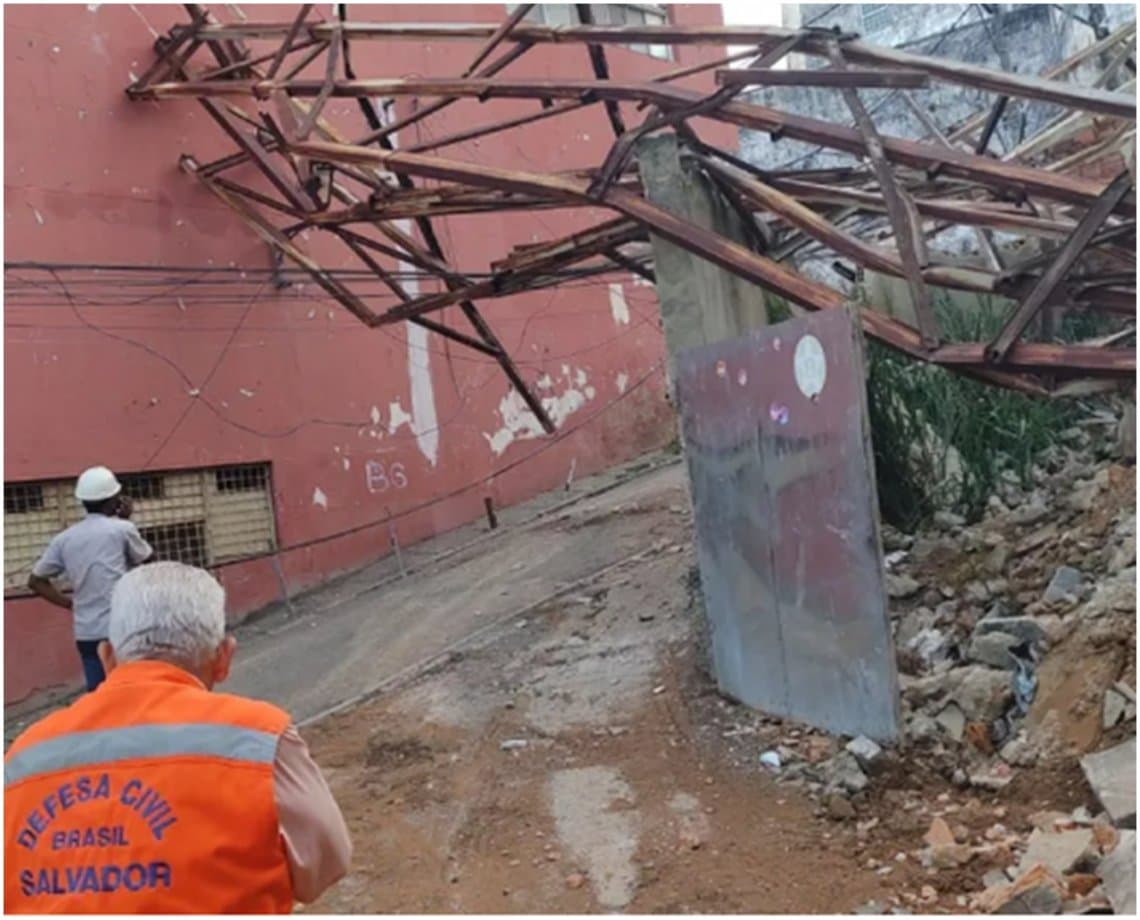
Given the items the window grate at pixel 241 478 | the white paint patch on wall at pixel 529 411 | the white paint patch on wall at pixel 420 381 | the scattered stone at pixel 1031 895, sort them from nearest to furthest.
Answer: the scattered stone at pixel 1031 895, the window grate at pixel 241 478, the white paint patch on wall at pixel 420 381, the white paint patch on wall at pixel 529 411

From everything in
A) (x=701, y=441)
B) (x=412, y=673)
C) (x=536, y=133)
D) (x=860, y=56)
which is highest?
(x=536, y=133)

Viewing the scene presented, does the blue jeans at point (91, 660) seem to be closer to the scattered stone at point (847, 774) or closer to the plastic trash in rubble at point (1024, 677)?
the scattered stone at point (847, 774)

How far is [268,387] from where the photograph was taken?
30.6 feet

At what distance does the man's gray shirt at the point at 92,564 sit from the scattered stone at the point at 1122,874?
4190 millimetres

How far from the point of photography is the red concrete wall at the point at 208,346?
26.1 feet

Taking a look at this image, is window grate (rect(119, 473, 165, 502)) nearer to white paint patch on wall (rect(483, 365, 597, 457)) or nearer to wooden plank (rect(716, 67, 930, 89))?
white paint patch on wall (rect(483, 365, 597, 457))

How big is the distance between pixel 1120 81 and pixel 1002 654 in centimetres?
653

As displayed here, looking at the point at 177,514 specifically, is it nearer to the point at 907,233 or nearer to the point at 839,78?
the point at 839,78

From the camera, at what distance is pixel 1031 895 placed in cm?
306

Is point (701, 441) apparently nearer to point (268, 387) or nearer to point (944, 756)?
point (944, 756)

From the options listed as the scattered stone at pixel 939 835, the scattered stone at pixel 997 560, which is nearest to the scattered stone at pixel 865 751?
the scattered stone at pixel 939 835

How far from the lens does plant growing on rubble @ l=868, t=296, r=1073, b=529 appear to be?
21.7 feet

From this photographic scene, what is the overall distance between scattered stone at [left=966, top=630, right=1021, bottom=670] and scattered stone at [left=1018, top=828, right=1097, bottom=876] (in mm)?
1276

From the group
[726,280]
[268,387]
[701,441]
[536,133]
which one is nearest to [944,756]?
[701,441]
